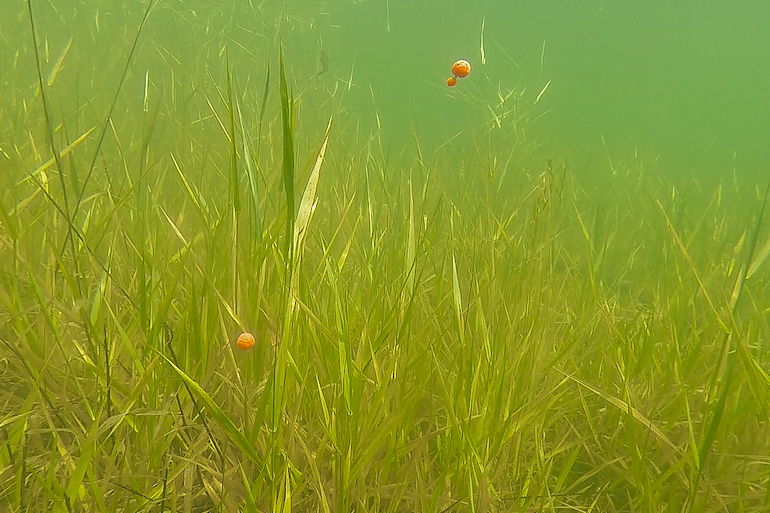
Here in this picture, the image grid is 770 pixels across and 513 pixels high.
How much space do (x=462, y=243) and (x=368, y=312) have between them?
39 cm

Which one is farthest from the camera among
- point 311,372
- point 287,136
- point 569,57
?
point 569,57

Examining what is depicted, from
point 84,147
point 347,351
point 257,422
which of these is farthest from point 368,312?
point 84,147

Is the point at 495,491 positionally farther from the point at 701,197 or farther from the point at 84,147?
the point at 701,197

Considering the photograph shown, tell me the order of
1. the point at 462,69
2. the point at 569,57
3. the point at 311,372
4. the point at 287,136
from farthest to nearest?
the point at 569,57
the point at 462,69
the point at 311,372
the point at 287,136

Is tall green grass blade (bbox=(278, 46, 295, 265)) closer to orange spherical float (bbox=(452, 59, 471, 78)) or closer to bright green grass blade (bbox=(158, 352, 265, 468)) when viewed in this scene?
bright green grass blade (bbox=(158, 352, 265, 468))

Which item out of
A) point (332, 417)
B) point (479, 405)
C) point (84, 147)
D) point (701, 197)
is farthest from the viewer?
point (701, 197)

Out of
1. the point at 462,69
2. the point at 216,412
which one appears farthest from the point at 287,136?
the point at 462,69

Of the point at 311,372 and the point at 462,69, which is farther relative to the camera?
the point at 462,69

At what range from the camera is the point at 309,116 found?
3.12 meters

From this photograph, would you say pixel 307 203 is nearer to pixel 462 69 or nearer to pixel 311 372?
pixel 311 372

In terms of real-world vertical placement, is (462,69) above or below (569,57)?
above

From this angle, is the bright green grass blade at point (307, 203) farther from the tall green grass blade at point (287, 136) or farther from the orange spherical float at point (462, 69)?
the orange spherical float at point (462, 69)

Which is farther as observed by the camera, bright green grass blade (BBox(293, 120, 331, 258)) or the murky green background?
the murky green background

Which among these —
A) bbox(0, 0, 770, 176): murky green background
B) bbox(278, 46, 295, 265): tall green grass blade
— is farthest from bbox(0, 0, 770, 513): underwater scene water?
bbox(0, 0, 770, 176): murky green background
